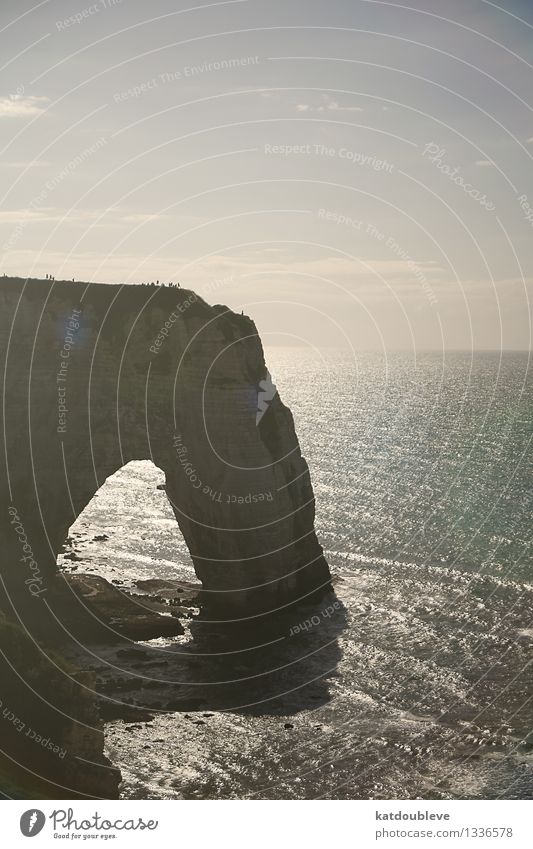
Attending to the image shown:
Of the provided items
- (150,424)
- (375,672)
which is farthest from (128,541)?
(375,672)

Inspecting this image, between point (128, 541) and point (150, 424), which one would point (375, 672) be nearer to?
point (150, 424)

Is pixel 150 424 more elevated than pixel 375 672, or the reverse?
pixel 150 424

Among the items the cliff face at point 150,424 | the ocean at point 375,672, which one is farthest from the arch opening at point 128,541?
the cliff face at point 150,424

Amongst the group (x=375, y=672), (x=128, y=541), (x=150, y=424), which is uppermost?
(x=150, y=424)

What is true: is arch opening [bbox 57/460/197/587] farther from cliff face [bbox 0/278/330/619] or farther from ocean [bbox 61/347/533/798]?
cliff face [bbox 0/278/330/619]

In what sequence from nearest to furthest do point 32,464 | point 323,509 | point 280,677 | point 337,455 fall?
point 280,677 → point 32,464 → point 323,509 → point 337,455

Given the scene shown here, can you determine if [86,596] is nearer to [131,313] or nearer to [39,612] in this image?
[39,612]
